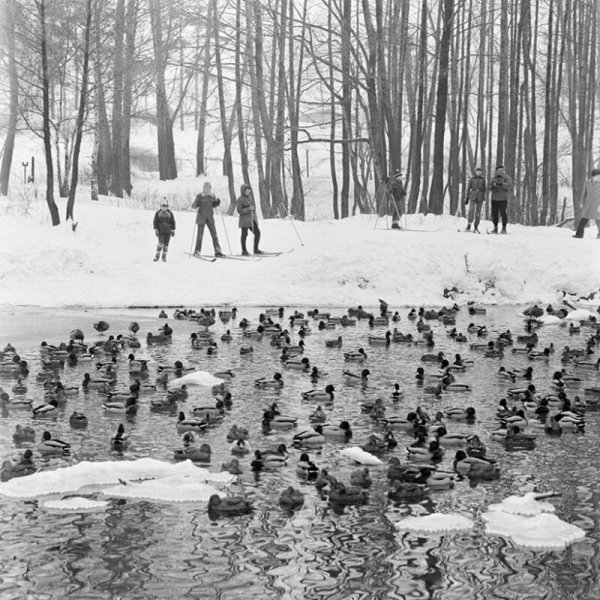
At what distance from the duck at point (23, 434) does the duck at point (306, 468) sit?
3.56m

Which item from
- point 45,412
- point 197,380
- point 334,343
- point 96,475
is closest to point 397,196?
Answer: point 334,343

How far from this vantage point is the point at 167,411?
1464 centimetres

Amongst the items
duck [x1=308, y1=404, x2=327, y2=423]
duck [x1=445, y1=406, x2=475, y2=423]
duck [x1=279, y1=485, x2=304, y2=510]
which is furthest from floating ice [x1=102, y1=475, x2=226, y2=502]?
duck [x1=445, y1=406, x2=475, y2=423]

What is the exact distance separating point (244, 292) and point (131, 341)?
9045 millimetres

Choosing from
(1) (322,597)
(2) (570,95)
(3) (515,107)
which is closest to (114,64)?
(3) (515,107)

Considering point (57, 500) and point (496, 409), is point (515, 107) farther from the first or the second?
point (57, 500)

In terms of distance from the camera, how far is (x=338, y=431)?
1312 cm

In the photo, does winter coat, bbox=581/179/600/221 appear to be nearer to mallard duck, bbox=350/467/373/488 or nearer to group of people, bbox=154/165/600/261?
group of people, bbox=154/165/600/261

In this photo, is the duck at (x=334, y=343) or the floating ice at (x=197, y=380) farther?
the duck at (x=334, y=343)

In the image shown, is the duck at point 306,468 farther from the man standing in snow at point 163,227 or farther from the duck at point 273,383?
the man standing in snow at point 163,227

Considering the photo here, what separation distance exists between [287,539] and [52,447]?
4.02 metres

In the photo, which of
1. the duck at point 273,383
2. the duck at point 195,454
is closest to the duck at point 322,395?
the duck at point 273,383

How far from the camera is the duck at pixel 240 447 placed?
1220 cm

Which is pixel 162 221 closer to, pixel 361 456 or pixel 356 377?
pixel 356 377
